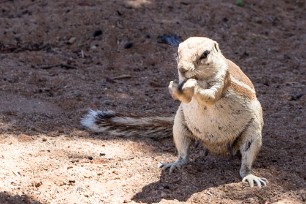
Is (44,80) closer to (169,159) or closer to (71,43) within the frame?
(71,43)

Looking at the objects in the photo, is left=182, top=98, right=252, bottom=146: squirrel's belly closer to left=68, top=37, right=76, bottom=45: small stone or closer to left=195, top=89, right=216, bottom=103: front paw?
left=195, top=89, right=216, bottom=103: front paw

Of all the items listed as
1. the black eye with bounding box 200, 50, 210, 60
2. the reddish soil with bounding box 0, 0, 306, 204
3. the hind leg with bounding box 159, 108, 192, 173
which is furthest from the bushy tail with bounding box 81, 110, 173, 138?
the black eye with bounding box 200, 50, 210, 60

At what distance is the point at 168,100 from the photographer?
20.2ft

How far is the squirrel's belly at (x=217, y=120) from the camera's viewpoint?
13.8 ft

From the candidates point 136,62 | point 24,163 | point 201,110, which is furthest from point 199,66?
point 136,62

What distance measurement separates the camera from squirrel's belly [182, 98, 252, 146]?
4211 mm

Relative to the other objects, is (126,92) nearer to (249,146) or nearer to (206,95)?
(249,146)

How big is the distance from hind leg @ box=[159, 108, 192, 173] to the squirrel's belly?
7cm

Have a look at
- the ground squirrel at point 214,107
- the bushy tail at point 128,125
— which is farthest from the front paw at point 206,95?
the bushy tail at point 128,125

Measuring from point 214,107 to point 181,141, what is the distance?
388mm

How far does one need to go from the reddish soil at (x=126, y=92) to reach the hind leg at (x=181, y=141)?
63 mm

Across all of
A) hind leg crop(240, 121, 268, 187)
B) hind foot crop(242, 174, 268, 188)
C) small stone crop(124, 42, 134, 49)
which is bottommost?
small stone crop(124, 42, 134, 49)

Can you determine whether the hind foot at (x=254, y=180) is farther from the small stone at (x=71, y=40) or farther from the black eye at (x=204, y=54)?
the small stone at (x=71, y=40)

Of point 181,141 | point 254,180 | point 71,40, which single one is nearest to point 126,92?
point 71,40
